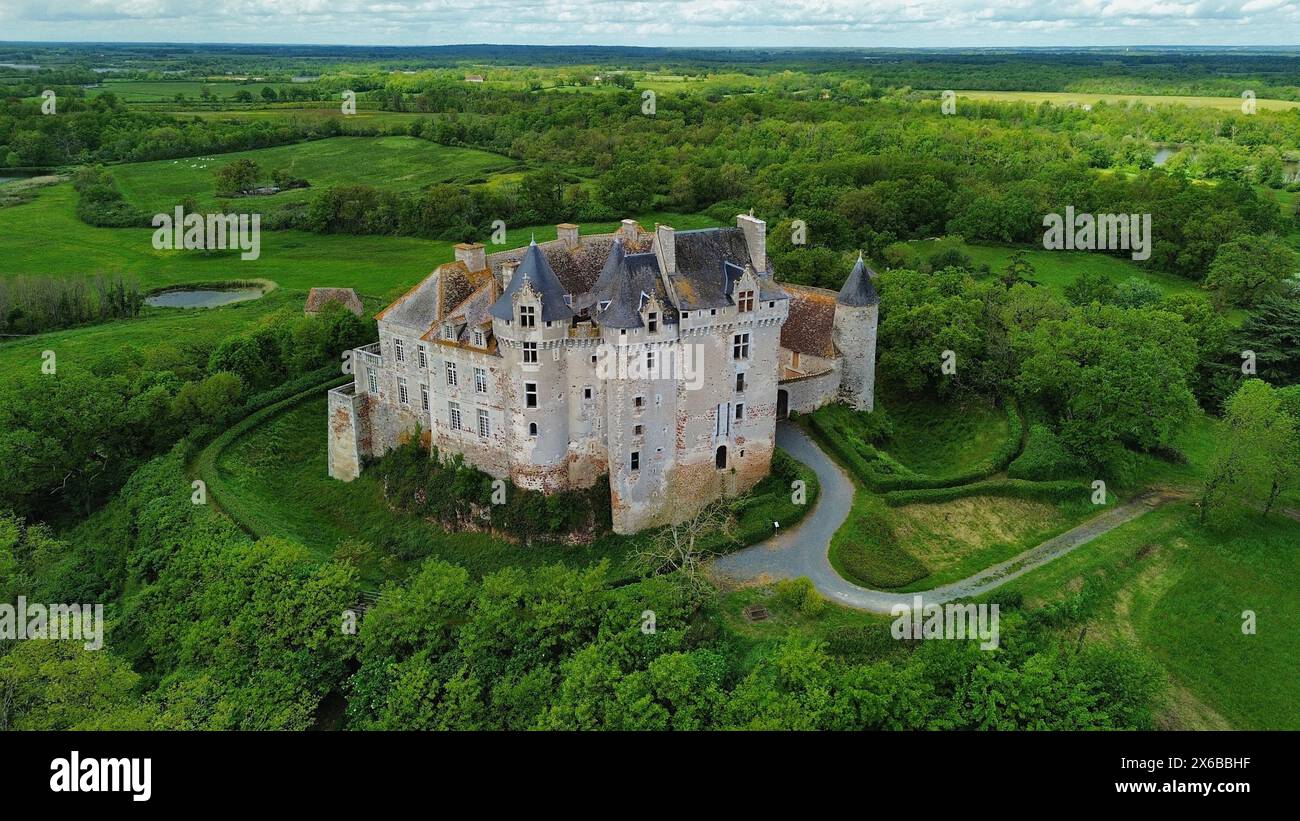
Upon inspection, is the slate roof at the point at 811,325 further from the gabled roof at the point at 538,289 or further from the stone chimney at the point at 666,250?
the gabled roof at the point at 538,289

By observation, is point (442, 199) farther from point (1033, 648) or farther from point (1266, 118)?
point (1266, 118)

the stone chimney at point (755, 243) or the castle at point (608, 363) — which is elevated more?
the stone chimney at point (755, 243)

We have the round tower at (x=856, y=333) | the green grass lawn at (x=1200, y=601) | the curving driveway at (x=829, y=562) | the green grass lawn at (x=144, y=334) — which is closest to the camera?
the green grass lawn at (x=1200, y=601)

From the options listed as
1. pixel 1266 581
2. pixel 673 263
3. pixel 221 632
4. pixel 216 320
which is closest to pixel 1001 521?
pixel 1266 581

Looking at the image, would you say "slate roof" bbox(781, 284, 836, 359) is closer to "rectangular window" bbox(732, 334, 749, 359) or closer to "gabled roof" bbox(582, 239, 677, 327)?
"rectangular window" bbox(732, 334, 749, 359)

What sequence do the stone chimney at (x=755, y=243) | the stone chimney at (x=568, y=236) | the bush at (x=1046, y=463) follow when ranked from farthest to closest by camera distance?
the bush at (x=1046, y=463)
the stone chimney at (x=568, y=236)
the stone chimney at (x=755, y=243)

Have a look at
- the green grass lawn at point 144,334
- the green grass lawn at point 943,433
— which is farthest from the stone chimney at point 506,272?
the green grass lawn at point 144,334
